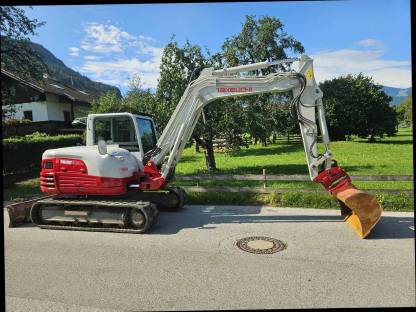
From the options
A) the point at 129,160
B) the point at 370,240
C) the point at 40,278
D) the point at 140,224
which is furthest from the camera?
the point at 129,160

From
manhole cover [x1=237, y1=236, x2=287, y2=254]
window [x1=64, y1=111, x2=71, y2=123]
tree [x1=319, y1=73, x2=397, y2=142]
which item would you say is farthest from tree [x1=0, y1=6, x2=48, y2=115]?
tree [x1=319, y1=73, x2=397, y2=142]

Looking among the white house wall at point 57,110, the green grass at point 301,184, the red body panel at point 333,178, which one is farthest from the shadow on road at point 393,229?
the white house wall at point 57,110

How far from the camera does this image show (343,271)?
207 inches

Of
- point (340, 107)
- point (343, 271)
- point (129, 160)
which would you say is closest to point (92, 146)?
point (129, 160)

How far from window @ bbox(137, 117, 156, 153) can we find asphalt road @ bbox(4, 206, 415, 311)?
2.36m

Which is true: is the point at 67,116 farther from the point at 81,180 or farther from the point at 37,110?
the point at 81,180

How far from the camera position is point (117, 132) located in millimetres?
8680

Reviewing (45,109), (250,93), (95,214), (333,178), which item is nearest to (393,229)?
(333,178)

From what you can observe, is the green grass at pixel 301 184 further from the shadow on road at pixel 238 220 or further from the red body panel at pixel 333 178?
the red body panel at pixel 333 178

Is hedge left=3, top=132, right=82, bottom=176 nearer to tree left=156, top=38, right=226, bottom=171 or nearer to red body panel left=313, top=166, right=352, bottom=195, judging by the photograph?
tree left=156, top=38, right=226, bottom=171

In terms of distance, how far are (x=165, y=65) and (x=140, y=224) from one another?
995 centimetres

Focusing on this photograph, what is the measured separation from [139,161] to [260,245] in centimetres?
380

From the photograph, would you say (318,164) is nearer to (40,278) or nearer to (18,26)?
(40,278)

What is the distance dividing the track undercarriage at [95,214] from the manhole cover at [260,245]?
214 cm
